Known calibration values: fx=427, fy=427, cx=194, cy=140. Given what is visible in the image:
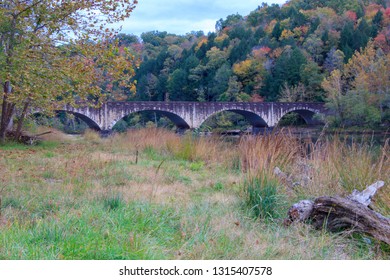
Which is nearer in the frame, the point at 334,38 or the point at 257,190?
the point at 257,190

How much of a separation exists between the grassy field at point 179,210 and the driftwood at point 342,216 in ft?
0.30

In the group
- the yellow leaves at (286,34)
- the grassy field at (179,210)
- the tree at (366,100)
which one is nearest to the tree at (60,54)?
the grassy field at (179,210)

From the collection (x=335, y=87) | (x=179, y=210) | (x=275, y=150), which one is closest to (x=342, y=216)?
(x=179, y=210)

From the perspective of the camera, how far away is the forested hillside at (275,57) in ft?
165

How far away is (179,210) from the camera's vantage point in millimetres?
3674

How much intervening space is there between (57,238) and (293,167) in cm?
377

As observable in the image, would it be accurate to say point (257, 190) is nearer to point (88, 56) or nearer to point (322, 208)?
point (322, 208)

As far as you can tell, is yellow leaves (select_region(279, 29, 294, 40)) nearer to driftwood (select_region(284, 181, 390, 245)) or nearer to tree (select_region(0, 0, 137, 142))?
tree (select_region(0, 0, 137, 142))

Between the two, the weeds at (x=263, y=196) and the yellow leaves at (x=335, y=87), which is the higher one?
the yellow leaves at (x=335, y=87)

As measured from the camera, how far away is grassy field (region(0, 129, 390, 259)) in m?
2.63

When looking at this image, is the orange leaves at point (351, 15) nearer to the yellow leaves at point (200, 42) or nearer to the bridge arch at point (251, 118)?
the yellow leaves at point (200, 42)

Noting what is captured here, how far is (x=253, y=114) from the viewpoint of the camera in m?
45.8

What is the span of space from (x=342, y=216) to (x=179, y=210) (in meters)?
1.34
